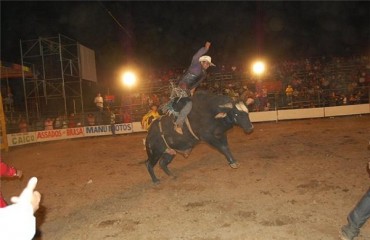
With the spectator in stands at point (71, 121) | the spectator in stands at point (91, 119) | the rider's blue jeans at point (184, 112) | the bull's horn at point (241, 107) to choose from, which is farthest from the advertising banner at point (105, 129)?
the bull's horn at point (241, 107)

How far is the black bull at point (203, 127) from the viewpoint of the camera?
22.3ft

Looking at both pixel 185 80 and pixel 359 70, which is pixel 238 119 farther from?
pixel 359 70

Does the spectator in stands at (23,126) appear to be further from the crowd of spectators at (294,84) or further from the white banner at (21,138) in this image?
the crowd of spectators at (294,84)

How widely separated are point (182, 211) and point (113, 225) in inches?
45.9

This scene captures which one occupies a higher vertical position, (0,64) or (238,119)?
(0,64)

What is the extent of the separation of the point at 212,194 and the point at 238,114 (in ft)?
5.38

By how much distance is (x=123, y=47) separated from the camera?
3109cm

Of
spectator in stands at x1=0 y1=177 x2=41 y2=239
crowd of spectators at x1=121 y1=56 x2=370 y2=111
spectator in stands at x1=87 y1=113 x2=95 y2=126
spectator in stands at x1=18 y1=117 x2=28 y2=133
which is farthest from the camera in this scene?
crowd of spectators at x1=121 y1=56 x2=370 y2=111

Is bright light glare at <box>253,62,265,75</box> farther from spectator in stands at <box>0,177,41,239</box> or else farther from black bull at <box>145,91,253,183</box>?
spectator in stands at <box>0,177,41,239</box>

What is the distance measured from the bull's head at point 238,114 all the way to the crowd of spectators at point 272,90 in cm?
1186

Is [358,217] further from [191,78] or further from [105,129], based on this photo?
[105,129]

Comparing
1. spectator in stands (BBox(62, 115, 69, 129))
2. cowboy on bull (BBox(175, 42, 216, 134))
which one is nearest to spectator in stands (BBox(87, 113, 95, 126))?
spectator in stands (BBox(62, 115, 69, 129))

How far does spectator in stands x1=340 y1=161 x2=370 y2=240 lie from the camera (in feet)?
12.9

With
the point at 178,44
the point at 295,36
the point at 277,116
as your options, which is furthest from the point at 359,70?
the point at 178,44
